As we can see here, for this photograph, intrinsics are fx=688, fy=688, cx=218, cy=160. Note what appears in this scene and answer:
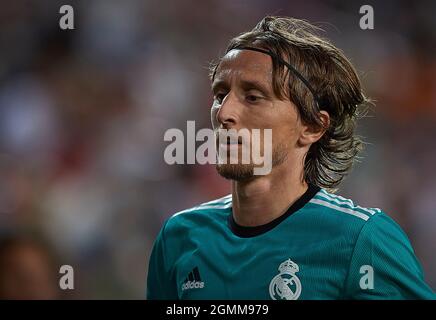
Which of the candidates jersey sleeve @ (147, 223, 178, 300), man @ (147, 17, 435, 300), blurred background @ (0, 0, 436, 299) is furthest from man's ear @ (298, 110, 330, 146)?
blurred background @ (0, 0, 436, 299)

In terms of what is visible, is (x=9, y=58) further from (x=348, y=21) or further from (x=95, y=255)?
(x=348, y=21)

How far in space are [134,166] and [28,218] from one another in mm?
915

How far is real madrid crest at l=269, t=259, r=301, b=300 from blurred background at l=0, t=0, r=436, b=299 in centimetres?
264

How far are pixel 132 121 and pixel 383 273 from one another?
358cm

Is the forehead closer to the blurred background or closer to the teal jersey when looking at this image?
the teal jersey

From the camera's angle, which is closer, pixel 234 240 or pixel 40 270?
pixel 234 240

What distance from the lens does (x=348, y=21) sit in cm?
622

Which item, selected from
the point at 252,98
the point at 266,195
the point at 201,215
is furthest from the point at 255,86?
the point at 201,215

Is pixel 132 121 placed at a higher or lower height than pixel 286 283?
higher

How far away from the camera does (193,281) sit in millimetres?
2818

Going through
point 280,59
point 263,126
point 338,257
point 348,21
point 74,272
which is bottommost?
point 74,272

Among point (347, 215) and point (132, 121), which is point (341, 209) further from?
point (132, 121)

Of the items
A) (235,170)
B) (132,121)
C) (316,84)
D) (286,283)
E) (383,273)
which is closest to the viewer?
(383,273)

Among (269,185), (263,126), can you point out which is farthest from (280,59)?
(269,185)
